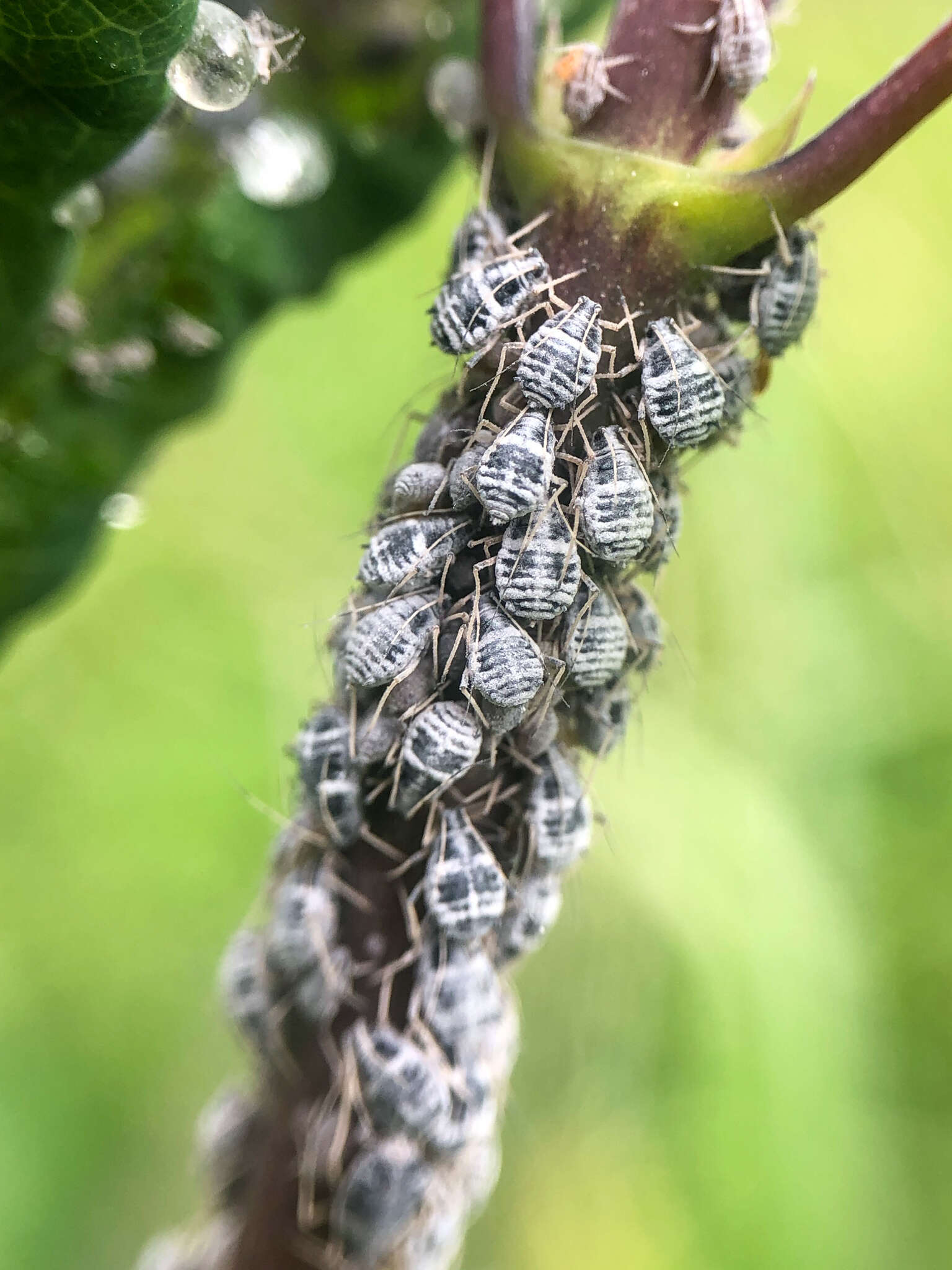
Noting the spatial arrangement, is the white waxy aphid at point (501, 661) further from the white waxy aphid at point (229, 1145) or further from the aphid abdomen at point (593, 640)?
the white waxy aphid at point (229, 1145)

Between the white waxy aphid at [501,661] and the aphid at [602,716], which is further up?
the white waxy aphid at [501,661]

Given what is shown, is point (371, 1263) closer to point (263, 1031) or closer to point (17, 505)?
point (263, 1031)

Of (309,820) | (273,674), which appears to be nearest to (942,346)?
(273,674)

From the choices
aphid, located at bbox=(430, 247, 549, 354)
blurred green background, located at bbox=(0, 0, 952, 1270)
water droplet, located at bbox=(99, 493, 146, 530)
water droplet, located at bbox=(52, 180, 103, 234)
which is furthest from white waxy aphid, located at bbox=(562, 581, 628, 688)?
blurred green background, located at bbox=(0, 0, 952, 1270)

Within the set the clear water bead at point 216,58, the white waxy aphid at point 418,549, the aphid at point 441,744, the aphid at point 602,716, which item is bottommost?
the aphid at point 602,716

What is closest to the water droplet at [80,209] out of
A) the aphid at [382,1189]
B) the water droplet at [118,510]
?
the water droplet at [118,510]

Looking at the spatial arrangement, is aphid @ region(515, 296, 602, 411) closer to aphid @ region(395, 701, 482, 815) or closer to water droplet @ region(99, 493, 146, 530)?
aphid @ region(395, 701, 482, 815)

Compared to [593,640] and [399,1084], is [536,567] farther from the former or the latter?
[399,1084]

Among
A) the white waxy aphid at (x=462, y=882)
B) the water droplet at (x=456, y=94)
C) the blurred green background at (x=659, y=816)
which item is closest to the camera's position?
the white waxy aphid at (x=462, y=882)
